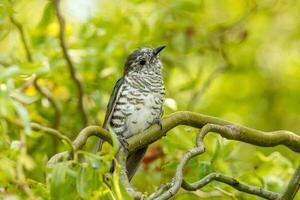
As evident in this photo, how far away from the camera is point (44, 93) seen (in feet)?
19.5

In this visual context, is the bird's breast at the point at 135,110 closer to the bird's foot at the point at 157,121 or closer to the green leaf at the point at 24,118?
the bird's foot at the point at 157,121

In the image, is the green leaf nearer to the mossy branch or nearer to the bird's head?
the mossy branch

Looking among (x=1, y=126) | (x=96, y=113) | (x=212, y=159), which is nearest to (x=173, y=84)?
(x=96, y=113)

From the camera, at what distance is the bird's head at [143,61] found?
19.6 feet

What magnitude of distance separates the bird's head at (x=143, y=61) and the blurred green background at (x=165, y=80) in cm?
25

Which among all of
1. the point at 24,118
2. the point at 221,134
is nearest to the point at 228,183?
the point at 221,134

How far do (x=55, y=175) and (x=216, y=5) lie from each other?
5952 millimetres

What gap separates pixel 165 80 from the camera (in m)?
7.03

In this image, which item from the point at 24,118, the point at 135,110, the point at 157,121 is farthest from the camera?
the point at 135,110

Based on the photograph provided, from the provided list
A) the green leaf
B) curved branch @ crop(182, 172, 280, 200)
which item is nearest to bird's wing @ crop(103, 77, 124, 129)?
curved branch @ crop(182, 172, 280, 200)

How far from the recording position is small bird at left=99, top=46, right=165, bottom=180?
17.6 feet

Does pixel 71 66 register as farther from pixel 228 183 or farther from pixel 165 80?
pixel 228 183

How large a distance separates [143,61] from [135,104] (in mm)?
530

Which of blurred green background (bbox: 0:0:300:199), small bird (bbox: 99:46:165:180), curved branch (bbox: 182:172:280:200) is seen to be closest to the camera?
blurred green background (bbox: 0:0:300:199)
